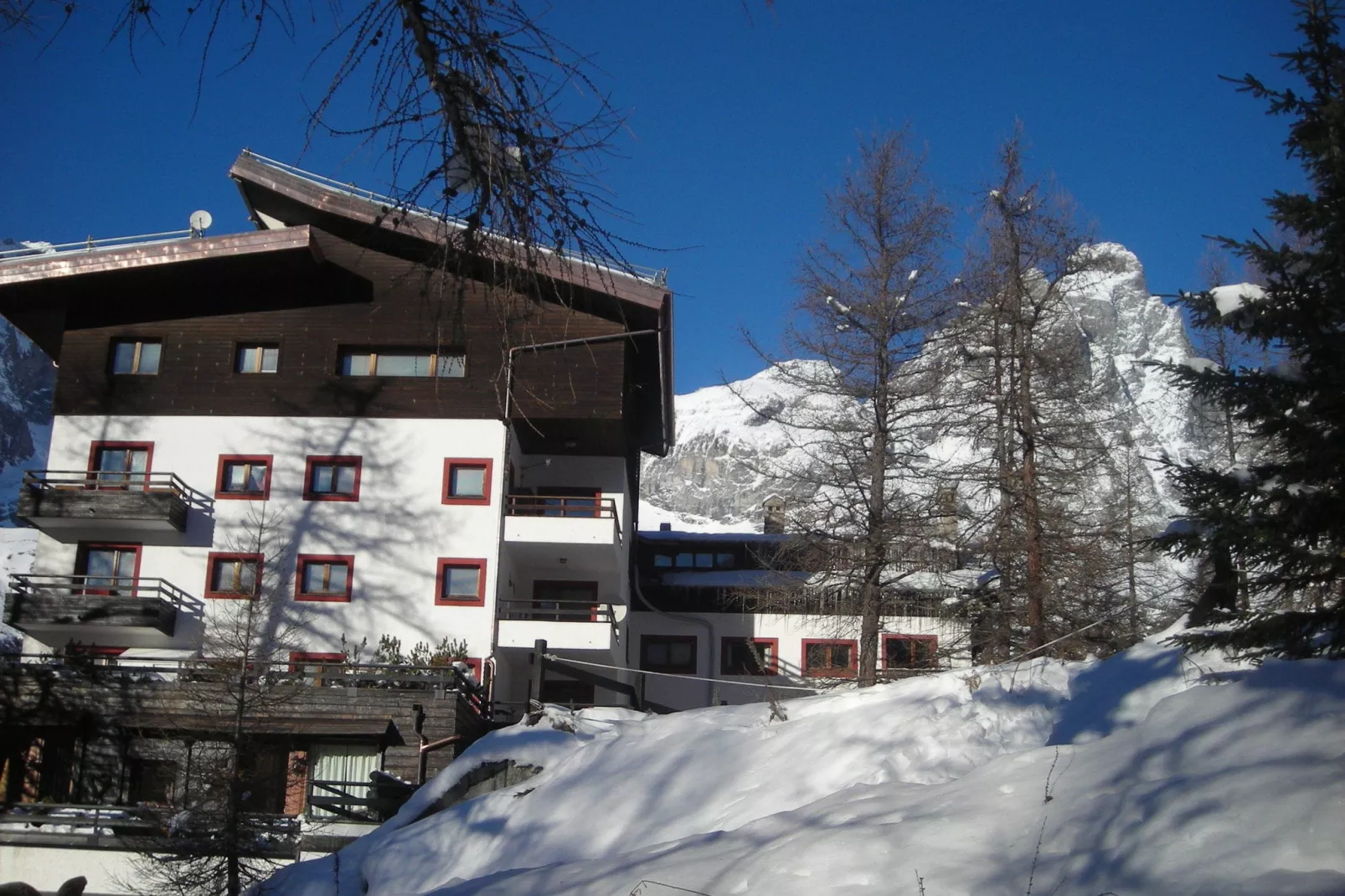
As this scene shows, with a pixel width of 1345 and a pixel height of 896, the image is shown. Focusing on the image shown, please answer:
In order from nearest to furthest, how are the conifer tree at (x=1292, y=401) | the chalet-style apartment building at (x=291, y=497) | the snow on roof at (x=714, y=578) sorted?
1. the conifer tree at (x=1292, y=401)
2. the chalet-style apartment building at (x=291, y=497)
3. the snow on roof at (x=714, y=578)

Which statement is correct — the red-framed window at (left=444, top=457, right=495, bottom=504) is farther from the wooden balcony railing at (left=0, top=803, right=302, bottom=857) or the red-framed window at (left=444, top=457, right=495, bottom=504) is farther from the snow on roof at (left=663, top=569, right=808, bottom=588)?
the wooden balcony railing at (left=0, top=803, right=302, bottom=857)

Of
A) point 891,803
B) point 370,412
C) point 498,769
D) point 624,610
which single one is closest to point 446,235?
point 891,803

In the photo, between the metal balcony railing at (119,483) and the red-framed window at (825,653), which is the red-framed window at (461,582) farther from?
the red-framed window at (825,653)

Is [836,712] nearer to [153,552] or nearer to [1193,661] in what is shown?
[1193,661]

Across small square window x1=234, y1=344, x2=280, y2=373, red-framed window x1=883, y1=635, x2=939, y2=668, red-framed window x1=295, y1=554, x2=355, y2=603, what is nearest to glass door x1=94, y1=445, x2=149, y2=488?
small square window x1=234, y1=344, x2=280, y2=373

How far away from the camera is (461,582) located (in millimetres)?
30109

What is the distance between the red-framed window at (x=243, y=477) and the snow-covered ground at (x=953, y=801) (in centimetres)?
1859

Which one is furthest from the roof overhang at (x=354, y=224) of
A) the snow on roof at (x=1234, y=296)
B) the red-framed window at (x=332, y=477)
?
the snow on roof at (x=1234, y=296)

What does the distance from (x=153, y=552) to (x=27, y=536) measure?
269 ft

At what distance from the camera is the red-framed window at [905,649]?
31.1 m

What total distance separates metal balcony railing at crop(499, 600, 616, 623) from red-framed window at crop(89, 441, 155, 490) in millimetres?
9627

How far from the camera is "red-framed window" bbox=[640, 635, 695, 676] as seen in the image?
119 ft

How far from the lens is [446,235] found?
4.99 m

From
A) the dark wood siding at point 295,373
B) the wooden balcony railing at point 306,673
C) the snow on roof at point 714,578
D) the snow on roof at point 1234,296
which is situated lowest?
the wooden balcony railing at point 306,673
